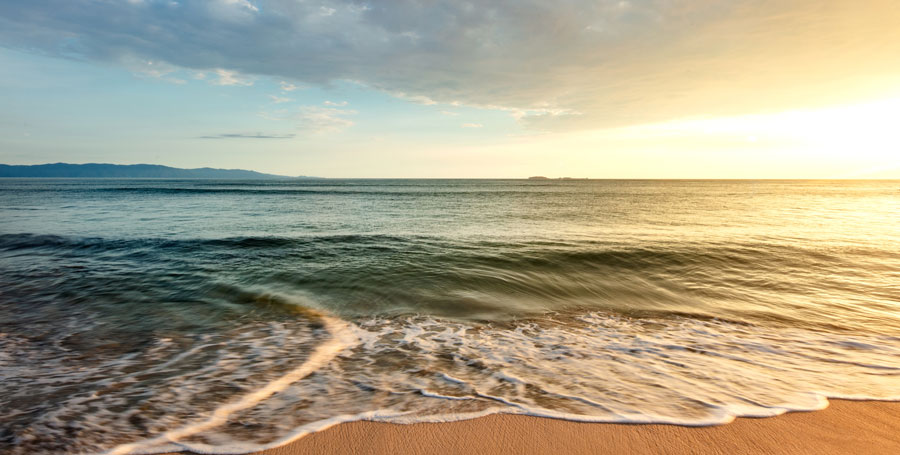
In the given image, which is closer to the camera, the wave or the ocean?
the wave

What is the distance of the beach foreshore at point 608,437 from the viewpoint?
3.29 meters

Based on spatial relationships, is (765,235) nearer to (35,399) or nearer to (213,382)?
(213,382)

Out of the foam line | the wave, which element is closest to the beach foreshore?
the wave

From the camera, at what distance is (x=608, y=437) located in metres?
3.48

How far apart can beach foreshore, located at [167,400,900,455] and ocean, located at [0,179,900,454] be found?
16 cm

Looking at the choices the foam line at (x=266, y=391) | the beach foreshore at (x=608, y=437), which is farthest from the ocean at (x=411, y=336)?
the beach foreshore at (x=608, y=437)

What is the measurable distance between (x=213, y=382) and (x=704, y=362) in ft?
20.6

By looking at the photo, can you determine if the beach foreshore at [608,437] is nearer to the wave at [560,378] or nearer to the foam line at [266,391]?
the wave at [560,378]

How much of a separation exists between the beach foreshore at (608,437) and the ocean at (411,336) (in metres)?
0.16

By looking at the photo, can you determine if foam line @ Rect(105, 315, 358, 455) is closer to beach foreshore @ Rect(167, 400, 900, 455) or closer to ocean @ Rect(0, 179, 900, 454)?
ocean @ Rect(0, 179, 900, 454)

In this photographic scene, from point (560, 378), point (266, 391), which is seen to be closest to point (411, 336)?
point (266, 391)

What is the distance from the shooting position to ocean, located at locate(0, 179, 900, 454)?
3893mm

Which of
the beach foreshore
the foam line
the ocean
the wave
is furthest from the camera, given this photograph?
the ocean

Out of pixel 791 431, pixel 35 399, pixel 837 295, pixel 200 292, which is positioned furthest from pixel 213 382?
pixel 837 295
